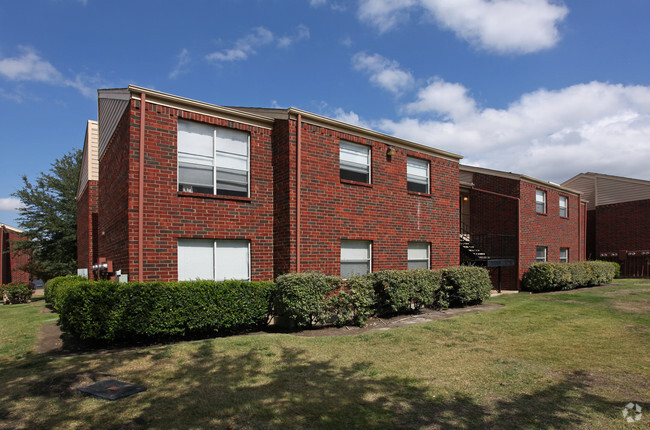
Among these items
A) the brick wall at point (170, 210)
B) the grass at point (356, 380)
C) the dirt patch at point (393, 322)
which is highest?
the brick wall at point (170, 210)

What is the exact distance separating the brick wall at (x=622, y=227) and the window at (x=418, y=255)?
1885 centimetres

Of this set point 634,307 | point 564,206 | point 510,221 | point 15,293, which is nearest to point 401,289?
point 634,307

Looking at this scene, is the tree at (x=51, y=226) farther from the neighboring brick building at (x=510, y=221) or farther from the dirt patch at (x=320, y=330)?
the neighboring brick building at (x=510, y=221)

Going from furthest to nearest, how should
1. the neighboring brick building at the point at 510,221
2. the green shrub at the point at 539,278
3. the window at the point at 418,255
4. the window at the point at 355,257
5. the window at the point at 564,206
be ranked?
the window at the point at 564,206
the neighboring brick building at the point at 510,221
the green shrub at the point at 539,278
the window at the point at 418,255
the window at the point at 355,257

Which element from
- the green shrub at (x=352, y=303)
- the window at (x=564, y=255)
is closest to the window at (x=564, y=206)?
the window at (x=564, y=255)

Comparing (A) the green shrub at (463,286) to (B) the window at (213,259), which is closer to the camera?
(B) the window at (213,259)

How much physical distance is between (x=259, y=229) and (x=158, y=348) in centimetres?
401

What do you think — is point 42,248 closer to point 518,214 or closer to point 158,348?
point 158,348

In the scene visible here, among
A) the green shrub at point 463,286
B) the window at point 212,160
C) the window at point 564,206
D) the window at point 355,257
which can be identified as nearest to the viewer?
the window at point 212,160

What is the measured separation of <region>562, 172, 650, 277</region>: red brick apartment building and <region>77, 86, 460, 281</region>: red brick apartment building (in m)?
18.9

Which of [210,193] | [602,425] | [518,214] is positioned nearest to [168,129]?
[210,193]

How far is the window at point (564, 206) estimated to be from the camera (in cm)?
2101

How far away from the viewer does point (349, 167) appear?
37.1ft

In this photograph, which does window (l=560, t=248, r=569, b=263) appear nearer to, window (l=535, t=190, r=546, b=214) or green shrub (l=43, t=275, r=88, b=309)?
window (l=535, t=190, r=546, b=214)
